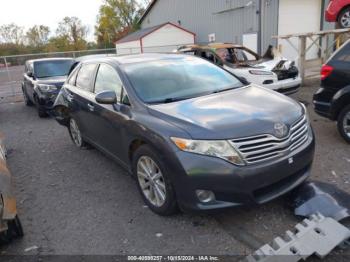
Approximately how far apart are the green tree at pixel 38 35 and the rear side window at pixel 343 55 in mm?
53070

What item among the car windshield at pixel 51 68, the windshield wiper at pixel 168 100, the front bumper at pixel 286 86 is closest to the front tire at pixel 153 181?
the windshield wiper at pixel 168 100

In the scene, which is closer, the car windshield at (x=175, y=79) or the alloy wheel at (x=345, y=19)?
the car windshield at (x=175, y=79)

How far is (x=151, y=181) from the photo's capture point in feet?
11.3

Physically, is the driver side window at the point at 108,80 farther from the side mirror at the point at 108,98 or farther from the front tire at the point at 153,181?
the front tire at the point at 153,181

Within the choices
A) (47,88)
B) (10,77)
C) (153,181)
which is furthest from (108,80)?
(10,77)

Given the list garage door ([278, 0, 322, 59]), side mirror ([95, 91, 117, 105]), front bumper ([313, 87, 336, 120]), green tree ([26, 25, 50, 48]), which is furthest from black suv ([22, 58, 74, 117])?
green tree ([26, 25, 50, 48])

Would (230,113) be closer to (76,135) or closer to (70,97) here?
(70,97)

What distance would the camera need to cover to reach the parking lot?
119 inches

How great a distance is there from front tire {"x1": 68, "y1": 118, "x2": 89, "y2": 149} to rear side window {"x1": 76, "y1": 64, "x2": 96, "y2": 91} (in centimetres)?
75

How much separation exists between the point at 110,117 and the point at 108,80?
1.88 feet

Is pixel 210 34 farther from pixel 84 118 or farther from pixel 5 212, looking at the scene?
pixel 5 212

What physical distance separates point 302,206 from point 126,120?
2046mm

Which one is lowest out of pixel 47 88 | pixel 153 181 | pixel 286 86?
pixel 153 181

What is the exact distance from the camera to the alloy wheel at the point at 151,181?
10.9 ft
